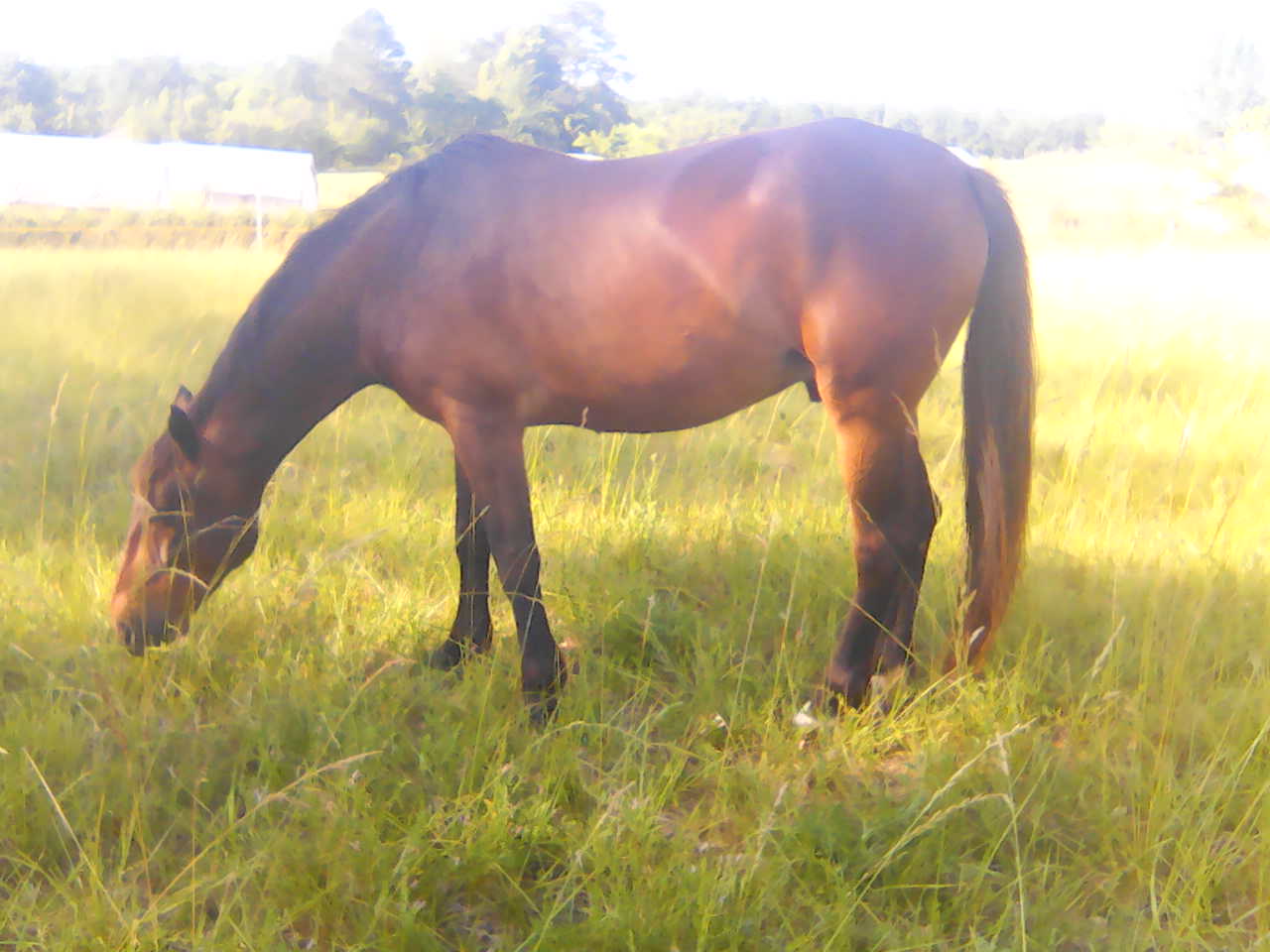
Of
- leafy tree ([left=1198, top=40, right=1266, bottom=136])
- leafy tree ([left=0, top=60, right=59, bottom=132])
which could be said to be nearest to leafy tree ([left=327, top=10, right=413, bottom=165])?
leafy tree ([left=0, top=60, right=59, bottom=132])

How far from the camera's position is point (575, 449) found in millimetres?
5090

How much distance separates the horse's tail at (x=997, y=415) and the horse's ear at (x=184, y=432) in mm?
2512

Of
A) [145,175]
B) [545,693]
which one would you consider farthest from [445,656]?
[145,175]

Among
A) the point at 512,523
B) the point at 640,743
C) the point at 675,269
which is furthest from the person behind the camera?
the point at 512,523

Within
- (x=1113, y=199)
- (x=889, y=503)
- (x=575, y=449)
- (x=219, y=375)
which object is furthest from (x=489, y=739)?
(x=1113, y=199)

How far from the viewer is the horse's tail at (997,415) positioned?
272 centimetres

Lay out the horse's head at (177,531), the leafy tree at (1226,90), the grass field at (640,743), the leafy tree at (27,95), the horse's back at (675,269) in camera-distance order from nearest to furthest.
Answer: the grass field at (640,743) < the horse's back at (675,269) < the horse's head at (177,531) < the leafy tree at (27,95) < the leafy tree at (1226,90)

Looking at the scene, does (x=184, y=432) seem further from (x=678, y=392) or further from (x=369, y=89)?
(x=369, y=89)

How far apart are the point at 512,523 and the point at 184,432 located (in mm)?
1109

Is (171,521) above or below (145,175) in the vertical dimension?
below

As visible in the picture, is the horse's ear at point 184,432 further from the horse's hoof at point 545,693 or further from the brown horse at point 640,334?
the horse's hoof at point 545,693

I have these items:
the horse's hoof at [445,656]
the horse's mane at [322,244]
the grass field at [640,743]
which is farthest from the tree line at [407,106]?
the horse's hoof at [445,656]

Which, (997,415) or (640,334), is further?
(997,415)

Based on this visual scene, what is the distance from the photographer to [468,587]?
320cm
